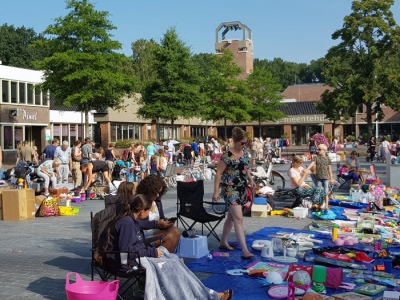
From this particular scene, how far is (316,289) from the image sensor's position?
18.3ft

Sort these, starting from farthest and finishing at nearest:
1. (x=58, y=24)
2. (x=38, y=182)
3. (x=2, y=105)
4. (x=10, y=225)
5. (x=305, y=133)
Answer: (x=305, y=133) → (x=2, y=105) → (x=58, y=24) → (x=38, y=182) → (x=10, y=225)

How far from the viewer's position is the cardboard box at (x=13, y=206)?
36.2 ft

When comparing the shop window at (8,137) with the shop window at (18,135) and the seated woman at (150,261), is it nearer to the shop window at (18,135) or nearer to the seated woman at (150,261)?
the shop window at (18,135)

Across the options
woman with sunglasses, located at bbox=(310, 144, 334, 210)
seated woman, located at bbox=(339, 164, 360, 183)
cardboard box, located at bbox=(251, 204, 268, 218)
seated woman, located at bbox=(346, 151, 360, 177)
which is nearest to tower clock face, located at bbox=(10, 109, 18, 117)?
seated woman, located at bbox=(339, 164, 360, 183)

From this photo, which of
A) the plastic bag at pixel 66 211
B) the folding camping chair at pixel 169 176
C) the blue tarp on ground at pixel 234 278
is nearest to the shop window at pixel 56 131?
the folding camping chair at pixel 169 176

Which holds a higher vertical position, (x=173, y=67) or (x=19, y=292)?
(x=173, y=67)

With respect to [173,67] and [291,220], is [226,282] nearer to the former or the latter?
[291,220]

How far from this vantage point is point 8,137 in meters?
33.5

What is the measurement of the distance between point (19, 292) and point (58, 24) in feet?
79.8

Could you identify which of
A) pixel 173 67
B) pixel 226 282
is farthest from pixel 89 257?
pixel 173 67

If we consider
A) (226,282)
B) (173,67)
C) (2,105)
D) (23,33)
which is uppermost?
(23,33)

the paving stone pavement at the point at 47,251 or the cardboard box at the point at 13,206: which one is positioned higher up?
the cardboard box at the point at 13,206

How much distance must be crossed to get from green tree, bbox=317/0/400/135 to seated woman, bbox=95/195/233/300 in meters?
34.5

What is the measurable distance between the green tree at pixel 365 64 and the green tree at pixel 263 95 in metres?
10.7
